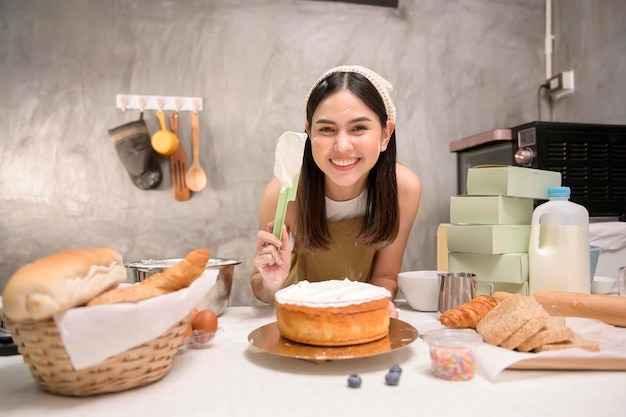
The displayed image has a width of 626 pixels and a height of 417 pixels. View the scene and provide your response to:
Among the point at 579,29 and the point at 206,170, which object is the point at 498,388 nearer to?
the point at 206,170

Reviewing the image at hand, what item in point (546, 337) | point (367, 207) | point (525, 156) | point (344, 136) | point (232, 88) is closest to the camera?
point (546, 337)

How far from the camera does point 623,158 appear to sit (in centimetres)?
235

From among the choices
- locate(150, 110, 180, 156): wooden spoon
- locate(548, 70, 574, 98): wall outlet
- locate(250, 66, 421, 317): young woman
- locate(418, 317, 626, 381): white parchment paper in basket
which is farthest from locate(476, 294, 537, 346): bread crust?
locate(548, 70, 574, 98): wall outlet

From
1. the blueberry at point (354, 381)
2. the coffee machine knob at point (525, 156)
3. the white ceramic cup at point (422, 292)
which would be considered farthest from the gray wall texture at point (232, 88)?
the blueberry at point (354, 381)

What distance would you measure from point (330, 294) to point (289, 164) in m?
0.36

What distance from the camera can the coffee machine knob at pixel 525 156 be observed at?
2283 millimetres

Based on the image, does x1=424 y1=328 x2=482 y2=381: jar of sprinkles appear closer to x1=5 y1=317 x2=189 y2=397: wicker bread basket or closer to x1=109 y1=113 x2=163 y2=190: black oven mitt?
x1=5 y1=317 x2=189 y2=397: wicker bread basket

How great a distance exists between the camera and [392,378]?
2.68 ft

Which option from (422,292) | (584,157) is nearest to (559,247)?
(422,292)

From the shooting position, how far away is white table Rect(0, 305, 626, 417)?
725mm

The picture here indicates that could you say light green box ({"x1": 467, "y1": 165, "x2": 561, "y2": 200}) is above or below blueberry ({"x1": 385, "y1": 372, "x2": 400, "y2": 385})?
above

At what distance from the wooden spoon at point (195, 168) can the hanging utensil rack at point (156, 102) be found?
0.06 meters

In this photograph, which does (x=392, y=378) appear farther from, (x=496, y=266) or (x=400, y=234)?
(x=400, y=234)

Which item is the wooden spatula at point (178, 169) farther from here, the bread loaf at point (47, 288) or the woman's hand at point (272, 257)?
the bread loaf at point (47, 288)
